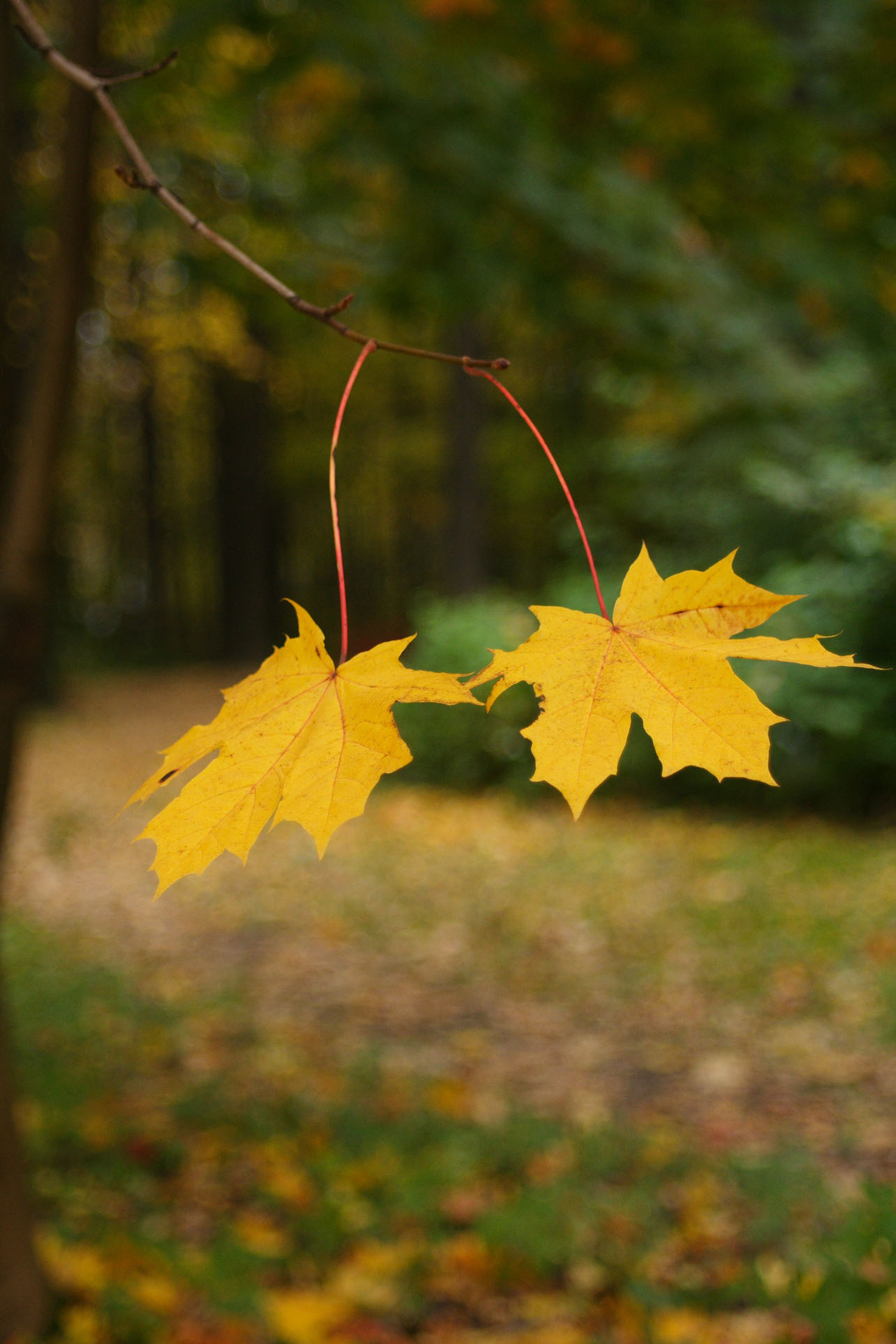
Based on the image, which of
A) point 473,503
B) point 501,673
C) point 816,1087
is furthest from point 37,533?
point 473,503

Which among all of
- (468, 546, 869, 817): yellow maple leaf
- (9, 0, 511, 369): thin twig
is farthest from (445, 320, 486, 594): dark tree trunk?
(468, 546, 869, 817): yellow maple leaf

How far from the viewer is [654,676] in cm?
79

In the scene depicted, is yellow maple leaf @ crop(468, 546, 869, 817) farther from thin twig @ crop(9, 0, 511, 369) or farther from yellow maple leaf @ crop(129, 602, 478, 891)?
thin twig @ crop(9, 0, 511, 369)

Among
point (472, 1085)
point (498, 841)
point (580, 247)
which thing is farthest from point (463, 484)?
point (580, 247)

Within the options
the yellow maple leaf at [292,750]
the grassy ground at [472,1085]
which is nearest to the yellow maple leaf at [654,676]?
the yellow maple leaf at [292,750]

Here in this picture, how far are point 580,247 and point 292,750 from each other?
2.71 meters

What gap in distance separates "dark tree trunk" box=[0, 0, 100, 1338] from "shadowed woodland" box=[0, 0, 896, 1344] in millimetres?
11

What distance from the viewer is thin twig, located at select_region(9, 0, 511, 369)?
0.79 meters

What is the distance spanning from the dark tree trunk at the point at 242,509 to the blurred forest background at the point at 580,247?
347cm

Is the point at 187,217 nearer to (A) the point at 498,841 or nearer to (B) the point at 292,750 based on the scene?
(B) the point at 292,750

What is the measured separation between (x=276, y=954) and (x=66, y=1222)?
8.42ft

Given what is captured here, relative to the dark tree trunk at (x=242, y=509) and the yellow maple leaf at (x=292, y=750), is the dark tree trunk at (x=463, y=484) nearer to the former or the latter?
the dark tree trunk at (x=242, y=509)

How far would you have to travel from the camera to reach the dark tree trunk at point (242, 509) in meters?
17.6

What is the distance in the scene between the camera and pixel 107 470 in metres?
20.5
